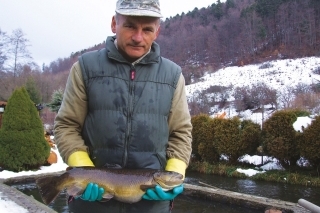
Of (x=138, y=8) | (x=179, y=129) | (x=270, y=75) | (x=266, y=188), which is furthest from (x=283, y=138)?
(x=270, y=75)

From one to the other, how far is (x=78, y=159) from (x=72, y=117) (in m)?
0.27

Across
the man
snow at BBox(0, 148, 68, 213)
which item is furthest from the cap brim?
snow at BBox(0, 148, 68, 213)

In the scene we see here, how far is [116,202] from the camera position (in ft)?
7.14

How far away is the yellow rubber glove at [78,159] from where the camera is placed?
6.91 feet

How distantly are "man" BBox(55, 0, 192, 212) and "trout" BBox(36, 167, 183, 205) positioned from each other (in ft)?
0.17

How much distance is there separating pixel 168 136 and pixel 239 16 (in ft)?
292

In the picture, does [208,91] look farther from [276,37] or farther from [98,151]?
[98,151]

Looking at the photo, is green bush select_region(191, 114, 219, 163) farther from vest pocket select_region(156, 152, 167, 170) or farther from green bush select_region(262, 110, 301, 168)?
vest pocket select_region(156, 152, 167, 170)

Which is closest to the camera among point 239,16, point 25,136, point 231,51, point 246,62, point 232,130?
point 25,136

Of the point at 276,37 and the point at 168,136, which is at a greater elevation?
the point at 276,37

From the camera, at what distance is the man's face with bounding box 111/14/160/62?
7.00 feet

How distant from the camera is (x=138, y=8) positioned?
6.76ft

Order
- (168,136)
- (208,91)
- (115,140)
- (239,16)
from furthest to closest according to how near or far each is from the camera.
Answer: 1. (239,16)
2. (208,91)
3. (168,136)
4. (115,140)

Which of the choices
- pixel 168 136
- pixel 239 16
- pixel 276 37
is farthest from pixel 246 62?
pixel 168 136
